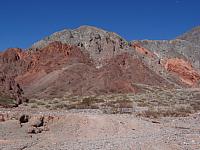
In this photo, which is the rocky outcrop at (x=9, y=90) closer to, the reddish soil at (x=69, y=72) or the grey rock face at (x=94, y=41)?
the reddish soil at (x=69, y=72)

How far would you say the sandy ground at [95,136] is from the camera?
1769cm

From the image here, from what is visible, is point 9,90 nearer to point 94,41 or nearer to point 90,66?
point 90,66

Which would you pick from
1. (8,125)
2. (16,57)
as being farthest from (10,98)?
(16,57)

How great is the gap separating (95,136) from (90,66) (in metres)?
53.0

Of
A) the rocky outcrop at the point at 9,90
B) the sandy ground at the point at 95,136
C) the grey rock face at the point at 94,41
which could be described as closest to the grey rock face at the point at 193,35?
the grey rock face at the point at 94,41

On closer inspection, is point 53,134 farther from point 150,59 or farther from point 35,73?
point 150,59

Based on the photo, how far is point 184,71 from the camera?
87250 millimetres

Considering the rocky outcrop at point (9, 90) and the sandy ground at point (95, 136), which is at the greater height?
the rocky outcrop at point (9, 90)

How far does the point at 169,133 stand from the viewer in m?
22.2

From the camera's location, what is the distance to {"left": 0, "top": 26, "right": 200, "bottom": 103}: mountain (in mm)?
64188

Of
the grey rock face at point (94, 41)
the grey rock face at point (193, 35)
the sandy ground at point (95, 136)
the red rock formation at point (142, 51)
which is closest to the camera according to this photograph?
the sandy ground at point (95, 136)

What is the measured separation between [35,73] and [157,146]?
5764 cm

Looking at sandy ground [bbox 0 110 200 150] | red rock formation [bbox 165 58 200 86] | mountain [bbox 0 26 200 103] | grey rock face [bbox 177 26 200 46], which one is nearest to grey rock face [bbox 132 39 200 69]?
mountain [bbox 0 26 200 103]

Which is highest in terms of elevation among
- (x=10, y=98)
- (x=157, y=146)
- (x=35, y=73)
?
(x=35, y=73)
